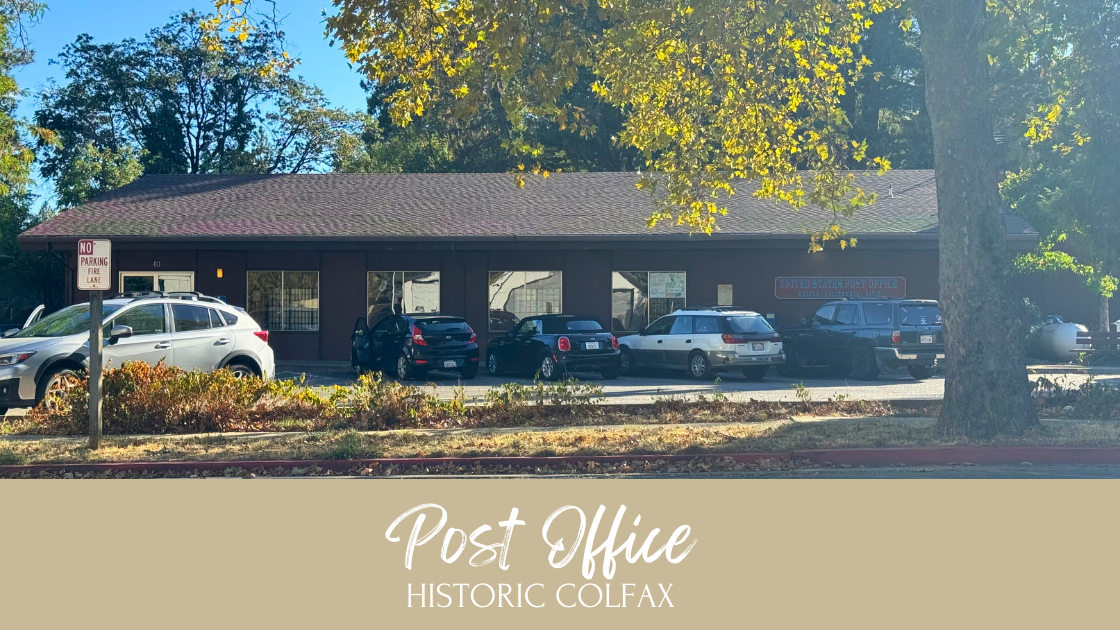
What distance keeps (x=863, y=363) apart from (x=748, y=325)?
2609 mm

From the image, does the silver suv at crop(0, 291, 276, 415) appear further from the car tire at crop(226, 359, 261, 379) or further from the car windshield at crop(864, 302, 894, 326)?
the car windshield at crop(864, 302, 894, 326)

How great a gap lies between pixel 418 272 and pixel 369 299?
59.0 inches

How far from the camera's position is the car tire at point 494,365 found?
21.5 m

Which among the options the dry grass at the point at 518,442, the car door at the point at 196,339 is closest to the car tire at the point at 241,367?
the car door at the point at 196,339

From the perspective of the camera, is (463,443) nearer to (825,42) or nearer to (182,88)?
(825,42)

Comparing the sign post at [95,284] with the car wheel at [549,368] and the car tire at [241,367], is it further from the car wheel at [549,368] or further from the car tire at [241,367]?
the car wheel at [549,368]

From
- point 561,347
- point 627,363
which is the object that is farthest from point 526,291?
point 561,347

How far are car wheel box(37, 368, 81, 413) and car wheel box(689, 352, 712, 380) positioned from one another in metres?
11.8

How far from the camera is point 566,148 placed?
132 feet

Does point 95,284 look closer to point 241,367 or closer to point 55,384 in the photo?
point 55,384

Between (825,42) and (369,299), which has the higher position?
(825,42)

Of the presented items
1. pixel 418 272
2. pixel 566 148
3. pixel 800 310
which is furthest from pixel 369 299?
pixel 566 148
